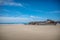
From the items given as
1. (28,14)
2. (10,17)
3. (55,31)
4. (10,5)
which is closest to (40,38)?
(55,31)

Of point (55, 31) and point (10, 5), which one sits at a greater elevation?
point (10, 5)

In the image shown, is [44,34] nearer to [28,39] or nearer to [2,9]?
[28,39]

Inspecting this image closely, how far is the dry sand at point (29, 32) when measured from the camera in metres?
1.75

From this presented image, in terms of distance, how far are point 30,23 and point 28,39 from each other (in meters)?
0.26

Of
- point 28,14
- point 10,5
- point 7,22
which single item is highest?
point 10,5

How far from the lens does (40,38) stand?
1767mm

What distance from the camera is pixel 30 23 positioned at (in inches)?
69.1

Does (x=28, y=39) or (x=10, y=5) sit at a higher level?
(x=10, y=5)

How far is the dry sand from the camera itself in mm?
1752

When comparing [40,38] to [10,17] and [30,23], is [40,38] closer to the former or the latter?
[30,23]

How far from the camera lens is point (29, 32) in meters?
1.76

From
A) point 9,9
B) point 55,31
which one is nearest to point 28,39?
point 55,31

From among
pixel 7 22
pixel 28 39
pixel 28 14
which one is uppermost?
pixel 28 14

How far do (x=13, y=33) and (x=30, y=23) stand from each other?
31 centimetres
